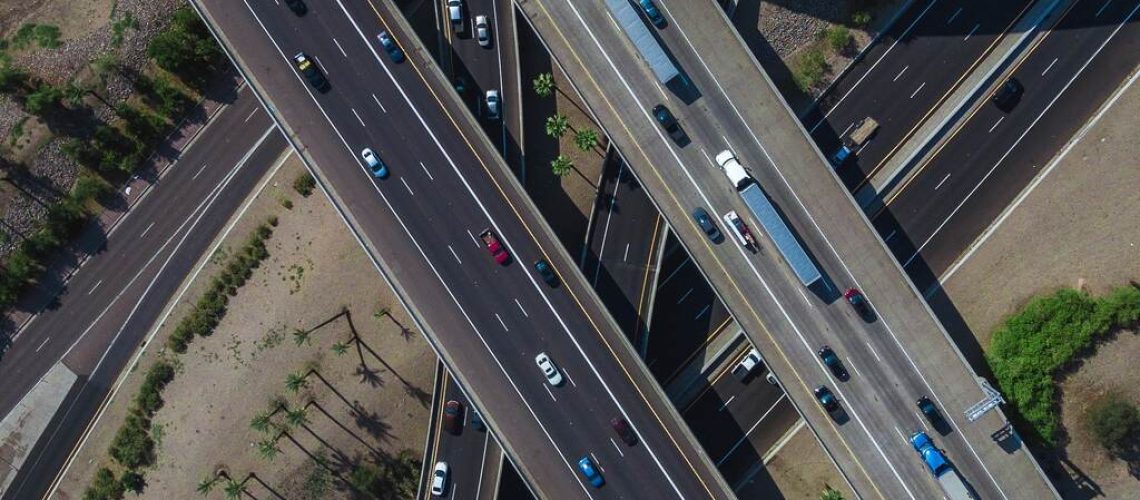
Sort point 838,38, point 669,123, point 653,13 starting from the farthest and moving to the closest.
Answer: point 838,38
point 653,13
point 669,123

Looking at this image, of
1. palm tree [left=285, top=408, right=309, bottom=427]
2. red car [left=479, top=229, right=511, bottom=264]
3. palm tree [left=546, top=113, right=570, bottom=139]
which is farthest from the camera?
palm tree [left=285, top=408, right=309, bottom=427]

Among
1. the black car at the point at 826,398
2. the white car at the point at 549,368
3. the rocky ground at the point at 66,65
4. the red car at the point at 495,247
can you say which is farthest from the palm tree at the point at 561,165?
the rocky ground at the point at 66,65

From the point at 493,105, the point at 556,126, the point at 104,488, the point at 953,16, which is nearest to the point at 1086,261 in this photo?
the point at 953,16

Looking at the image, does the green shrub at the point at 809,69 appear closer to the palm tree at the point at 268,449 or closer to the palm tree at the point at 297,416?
the palm tree at the point at 297,416

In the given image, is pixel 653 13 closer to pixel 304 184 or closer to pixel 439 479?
pixel 304 184

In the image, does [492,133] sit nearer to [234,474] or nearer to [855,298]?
[855,298]

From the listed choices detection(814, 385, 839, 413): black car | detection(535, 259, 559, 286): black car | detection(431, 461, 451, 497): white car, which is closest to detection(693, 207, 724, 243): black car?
detection(535, 259, 559, 286): black car

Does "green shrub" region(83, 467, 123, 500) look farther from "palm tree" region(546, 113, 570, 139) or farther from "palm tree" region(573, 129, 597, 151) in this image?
"palm tree" region(573, 129, 597, 151)
